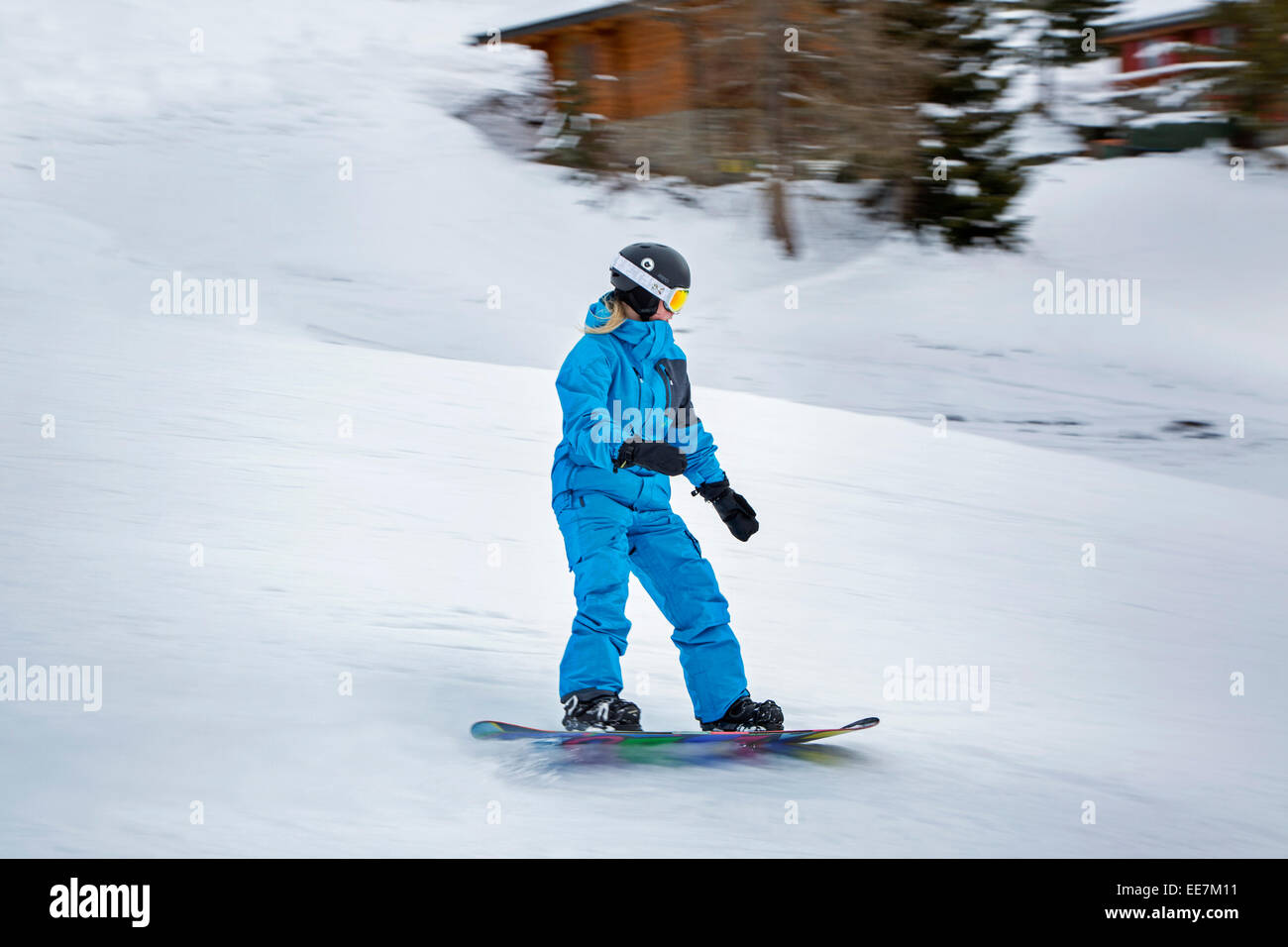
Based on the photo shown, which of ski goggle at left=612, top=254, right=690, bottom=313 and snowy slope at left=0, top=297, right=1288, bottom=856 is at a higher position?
ski goggle at left=612, top=254, right=690, bottom=313

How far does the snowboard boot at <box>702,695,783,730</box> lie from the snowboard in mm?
29

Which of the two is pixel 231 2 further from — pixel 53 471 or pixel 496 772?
pixel 496 772

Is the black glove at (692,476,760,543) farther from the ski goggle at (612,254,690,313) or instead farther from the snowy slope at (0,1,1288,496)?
the snowy slope at (0,1,1288,496)

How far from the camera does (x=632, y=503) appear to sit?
3824 mm

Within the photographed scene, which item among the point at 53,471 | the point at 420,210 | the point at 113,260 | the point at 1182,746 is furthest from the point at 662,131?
the point at 1182,746

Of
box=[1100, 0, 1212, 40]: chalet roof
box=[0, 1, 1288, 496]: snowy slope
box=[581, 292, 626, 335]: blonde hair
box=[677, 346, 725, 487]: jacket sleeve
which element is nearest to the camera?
box=[581, 292, 626, 335]: blonde hair

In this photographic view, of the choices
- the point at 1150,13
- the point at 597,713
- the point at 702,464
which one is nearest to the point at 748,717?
the point at 597,713

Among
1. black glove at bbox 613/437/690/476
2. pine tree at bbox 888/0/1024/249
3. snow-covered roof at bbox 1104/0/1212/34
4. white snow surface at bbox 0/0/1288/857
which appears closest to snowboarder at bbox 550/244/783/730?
black glove at bbox 613/437/690/476

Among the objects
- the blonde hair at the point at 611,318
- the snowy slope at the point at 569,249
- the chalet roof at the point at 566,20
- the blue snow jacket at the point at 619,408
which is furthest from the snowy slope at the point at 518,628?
the chalet roof at the point at 566,20

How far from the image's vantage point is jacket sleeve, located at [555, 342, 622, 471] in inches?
145

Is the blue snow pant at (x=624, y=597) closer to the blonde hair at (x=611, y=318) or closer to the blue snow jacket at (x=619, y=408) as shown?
the blue snow jacket at (x=619, y=408)

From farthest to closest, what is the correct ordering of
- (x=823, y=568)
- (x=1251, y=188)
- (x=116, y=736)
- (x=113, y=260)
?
(x=1251, y=188) < (x=113, y=260) < (x=823, y=568) < (x=116, y=736)

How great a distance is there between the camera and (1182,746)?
14.3 ft
